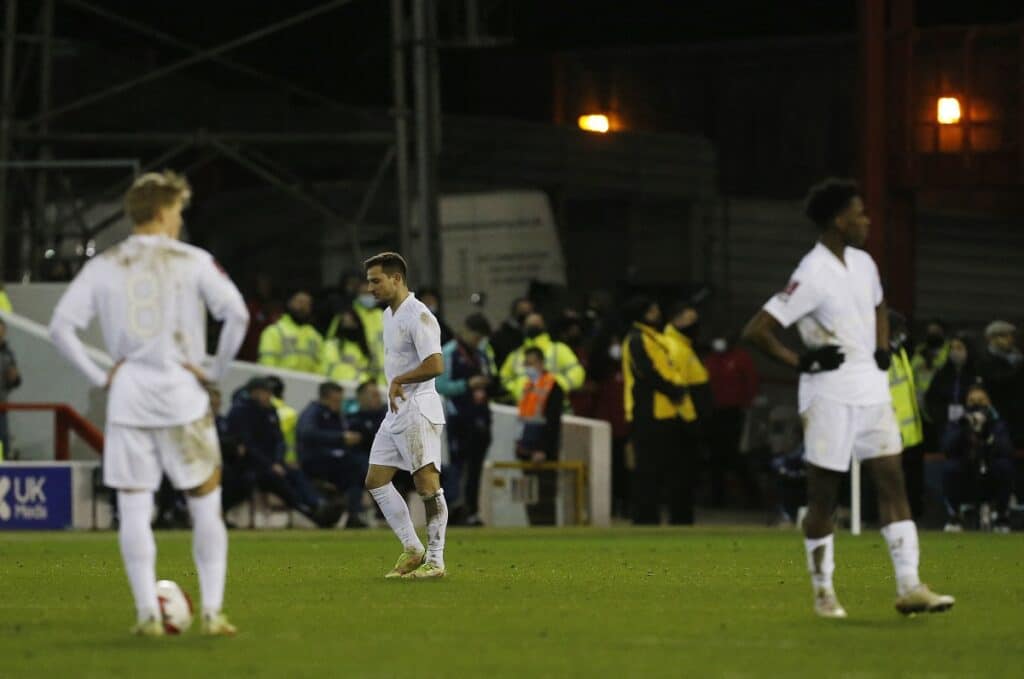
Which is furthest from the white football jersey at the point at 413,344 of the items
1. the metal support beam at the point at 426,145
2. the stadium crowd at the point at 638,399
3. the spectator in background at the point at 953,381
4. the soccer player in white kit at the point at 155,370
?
the metal support beam at the point at 426,145

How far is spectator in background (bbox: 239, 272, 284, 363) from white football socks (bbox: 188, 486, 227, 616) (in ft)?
55.5

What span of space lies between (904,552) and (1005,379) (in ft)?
44.0

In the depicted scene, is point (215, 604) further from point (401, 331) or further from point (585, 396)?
point (585, 396)

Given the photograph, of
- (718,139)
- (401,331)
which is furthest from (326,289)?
(718,139)

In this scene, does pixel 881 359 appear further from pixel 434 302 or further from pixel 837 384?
pixel 434 302

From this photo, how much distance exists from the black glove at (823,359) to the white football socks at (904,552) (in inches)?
32.5

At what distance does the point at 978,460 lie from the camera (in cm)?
2350

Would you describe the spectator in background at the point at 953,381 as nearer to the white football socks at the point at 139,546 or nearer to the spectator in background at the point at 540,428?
the spectator in background at the point at 540,428

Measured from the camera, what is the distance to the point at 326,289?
2845 cm

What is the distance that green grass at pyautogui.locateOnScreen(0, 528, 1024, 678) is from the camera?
31.6ft

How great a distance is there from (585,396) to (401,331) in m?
11.9

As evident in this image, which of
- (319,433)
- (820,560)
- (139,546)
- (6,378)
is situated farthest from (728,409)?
(139,546)

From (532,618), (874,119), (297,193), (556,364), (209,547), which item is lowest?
(532,618)

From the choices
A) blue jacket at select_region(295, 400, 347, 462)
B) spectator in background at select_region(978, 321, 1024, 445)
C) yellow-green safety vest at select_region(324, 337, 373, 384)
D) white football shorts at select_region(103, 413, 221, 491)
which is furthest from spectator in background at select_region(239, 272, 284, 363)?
white football shorts at select_region(103, 413, 221, 491)
